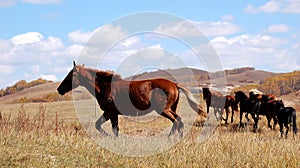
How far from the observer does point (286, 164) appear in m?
7.70

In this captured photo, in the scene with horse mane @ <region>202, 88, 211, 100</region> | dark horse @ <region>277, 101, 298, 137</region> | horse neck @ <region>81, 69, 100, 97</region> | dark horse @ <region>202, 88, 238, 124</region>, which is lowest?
dark horse @ <region>277, 101, 298, 137</region>

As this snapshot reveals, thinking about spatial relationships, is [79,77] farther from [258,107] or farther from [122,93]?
[258,107]

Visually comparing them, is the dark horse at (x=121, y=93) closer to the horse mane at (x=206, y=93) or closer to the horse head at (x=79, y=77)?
the horse head at (x=79, y=77)

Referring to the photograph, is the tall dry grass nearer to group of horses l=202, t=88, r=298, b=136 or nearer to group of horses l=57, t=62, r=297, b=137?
group of horses l=57, t=62, r=297, b=137

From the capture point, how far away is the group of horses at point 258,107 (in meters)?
17.5

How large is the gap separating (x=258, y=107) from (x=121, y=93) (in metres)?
9.26

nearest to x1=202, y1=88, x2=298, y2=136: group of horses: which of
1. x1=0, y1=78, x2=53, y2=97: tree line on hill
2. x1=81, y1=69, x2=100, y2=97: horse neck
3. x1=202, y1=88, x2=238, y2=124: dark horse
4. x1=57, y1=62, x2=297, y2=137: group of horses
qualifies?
x1=202, y1=88, x2=238, y2=124: dark horse

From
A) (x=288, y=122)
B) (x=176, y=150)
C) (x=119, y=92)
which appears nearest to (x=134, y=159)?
(x=176, y=150)

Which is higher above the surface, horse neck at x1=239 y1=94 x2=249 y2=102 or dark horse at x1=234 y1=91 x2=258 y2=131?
horse neck at x1=239 y1=94 x2=249 y2=102

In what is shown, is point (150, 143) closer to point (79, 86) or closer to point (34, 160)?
point (34, 160)

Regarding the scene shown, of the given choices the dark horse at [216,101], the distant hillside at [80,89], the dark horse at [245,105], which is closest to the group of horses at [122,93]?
the distant hillside at [80,89]

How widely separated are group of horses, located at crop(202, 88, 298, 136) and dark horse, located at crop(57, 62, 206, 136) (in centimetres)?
620

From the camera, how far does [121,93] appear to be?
1249cm

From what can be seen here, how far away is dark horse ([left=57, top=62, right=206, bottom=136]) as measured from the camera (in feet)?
40.0
